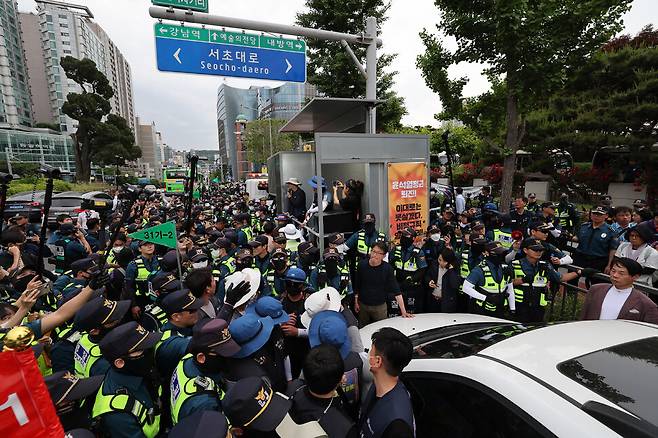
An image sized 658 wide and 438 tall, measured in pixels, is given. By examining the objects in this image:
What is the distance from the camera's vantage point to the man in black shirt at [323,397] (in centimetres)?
187

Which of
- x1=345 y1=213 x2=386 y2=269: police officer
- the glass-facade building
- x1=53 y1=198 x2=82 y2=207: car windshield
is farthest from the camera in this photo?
the glass-facade building

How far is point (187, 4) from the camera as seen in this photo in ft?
20.4

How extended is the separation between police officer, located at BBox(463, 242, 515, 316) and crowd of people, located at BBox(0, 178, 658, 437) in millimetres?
17

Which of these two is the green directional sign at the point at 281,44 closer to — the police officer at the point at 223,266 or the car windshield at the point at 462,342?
the police officer at the point at 223,266

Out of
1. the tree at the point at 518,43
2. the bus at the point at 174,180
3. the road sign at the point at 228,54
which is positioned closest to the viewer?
the road sign at the point at 228,54

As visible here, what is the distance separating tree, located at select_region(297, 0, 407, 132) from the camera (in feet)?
47.6

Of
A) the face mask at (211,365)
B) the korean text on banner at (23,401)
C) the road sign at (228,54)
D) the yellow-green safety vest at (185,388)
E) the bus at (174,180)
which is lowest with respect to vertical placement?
the yellow-green safety vest at (185,388)

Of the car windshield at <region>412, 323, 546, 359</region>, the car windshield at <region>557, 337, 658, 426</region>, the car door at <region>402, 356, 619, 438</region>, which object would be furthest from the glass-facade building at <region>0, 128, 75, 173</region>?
the car windshield at <region>557, 337, 658, 426</region>

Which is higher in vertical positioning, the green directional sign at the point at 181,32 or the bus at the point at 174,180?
the green directional sign at the point at 181,32

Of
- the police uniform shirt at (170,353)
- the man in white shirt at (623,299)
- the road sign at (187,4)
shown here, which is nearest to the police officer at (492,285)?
the man in white shirt at (623,299)

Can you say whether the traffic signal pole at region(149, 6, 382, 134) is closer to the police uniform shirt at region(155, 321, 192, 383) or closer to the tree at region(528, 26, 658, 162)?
the police uniform shirt at region(155, 321, 192, 383)

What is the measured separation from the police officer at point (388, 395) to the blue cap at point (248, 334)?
34.0 inches

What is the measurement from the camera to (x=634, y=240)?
5.07m

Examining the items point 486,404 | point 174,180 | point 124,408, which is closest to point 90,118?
point 174,180
